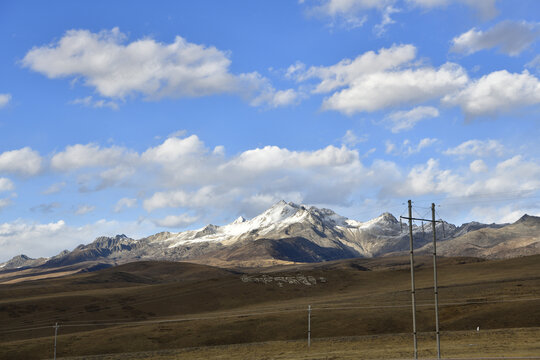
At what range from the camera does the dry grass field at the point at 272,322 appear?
56406 millimetres

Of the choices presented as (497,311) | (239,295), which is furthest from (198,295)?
(497,311)

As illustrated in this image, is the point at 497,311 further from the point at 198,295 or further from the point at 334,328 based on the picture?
the point at 198,295

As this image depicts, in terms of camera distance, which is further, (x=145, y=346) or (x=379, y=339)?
(x=145, y=346)

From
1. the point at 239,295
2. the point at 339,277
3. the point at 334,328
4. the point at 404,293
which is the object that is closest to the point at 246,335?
the point at 334,328

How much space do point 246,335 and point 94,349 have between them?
17991 millimetres

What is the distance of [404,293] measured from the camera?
98.9 metres

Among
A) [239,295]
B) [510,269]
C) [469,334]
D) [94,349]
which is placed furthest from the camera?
[510,269]

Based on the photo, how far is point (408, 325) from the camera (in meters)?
70.4

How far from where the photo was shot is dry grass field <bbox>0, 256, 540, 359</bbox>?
56.4m

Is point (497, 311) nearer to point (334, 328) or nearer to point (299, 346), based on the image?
point (334, 328)

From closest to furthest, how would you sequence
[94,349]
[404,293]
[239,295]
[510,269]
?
1. [94,349]
2. [404,293]
3. [239,295]
4. [510,269]

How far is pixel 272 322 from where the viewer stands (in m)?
75.4

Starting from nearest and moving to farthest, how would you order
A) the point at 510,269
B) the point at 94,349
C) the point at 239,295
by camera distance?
the point at 94,349 < the point at 239,295 < the point at 510,269

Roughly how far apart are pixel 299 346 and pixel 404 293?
43.4 m
